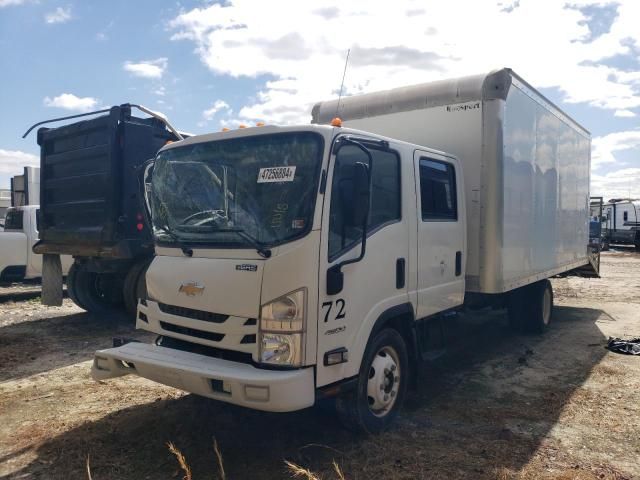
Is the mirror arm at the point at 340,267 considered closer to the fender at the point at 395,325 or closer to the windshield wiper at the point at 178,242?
the fender at the point at 395,325

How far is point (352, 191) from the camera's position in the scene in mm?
3793

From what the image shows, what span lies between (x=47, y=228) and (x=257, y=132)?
18.4 feet

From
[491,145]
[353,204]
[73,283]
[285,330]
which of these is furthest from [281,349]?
[73,283]

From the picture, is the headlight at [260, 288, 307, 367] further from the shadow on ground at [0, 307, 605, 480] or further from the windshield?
the shadow on ground at [0, 307, 605, 480]

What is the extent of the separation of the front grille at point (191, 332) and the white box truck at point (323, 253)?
0.03ft

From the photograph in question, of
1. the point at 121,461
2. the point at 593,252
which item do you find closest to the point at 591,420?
the point at 121,461

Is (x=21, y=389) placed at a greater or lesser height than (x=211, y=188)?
Answer: lesser

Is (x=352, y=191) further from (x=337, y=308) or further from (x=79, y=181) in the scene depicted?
(x=79, y=181)

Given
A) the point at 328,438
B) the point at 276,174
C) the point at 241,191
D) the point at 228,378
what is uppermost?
the point at 276,174

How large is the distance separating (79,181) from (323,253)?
212 inches

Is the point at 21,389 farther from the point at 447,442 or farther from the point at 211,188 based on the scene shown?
the point at 447,442

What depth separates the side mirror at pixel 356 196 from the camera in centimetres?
370

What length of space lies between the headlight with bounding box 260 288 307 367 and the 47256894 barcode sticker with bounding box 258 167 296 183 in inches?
32.7

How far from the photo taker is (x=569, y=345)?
7.86 meters
